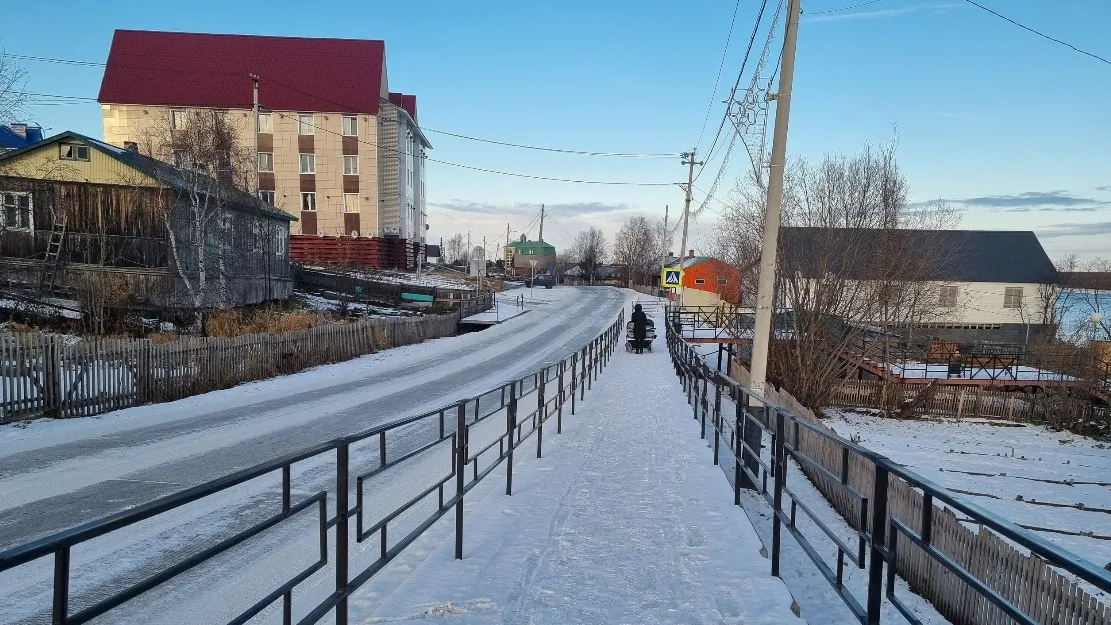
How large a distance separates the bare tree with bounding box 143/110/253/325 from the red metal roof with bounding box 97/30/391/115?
829 inches

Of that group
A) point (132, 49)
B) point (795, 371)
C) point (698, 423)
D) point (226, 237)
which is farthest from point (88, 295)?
point (132, 49)

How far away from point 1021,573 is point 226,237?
27.6 meters

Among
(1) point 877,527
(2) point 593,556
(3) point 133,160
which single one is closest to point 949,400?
(2) point 593,556

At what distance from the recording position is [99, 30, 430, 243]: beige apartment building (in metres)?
44.2

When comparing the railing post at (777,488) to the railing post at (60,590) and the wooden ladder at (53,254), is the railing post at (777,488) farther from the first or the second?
the wooden ladder at (53,254)

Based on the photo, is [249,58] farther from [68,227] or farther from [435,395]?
[435,395]

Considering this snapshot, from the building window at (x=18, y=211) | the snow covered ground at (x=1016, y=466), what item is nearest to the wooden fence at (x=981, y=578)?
the snow covered ground at (x=1016, y=466)

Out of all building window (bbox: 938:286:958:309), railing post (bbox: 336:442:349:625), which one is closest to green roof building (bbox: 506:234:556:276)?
building window (bbox: 938:286:958:309)

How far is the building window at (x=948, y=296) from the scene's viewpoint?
3759 centimetres

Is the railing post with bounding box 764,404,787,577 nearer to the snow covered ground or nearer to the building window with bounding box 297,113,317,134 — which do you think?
the snow covered ground

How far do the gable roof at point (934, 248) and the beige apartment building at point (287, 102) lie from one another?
108 feet

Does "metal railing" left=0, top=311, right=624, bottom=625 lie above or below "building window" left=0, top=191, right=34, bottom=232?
below

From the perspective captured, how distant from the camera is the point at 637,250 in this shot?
10781 centimetres

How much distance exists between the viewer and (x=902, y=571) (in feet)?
24.9
